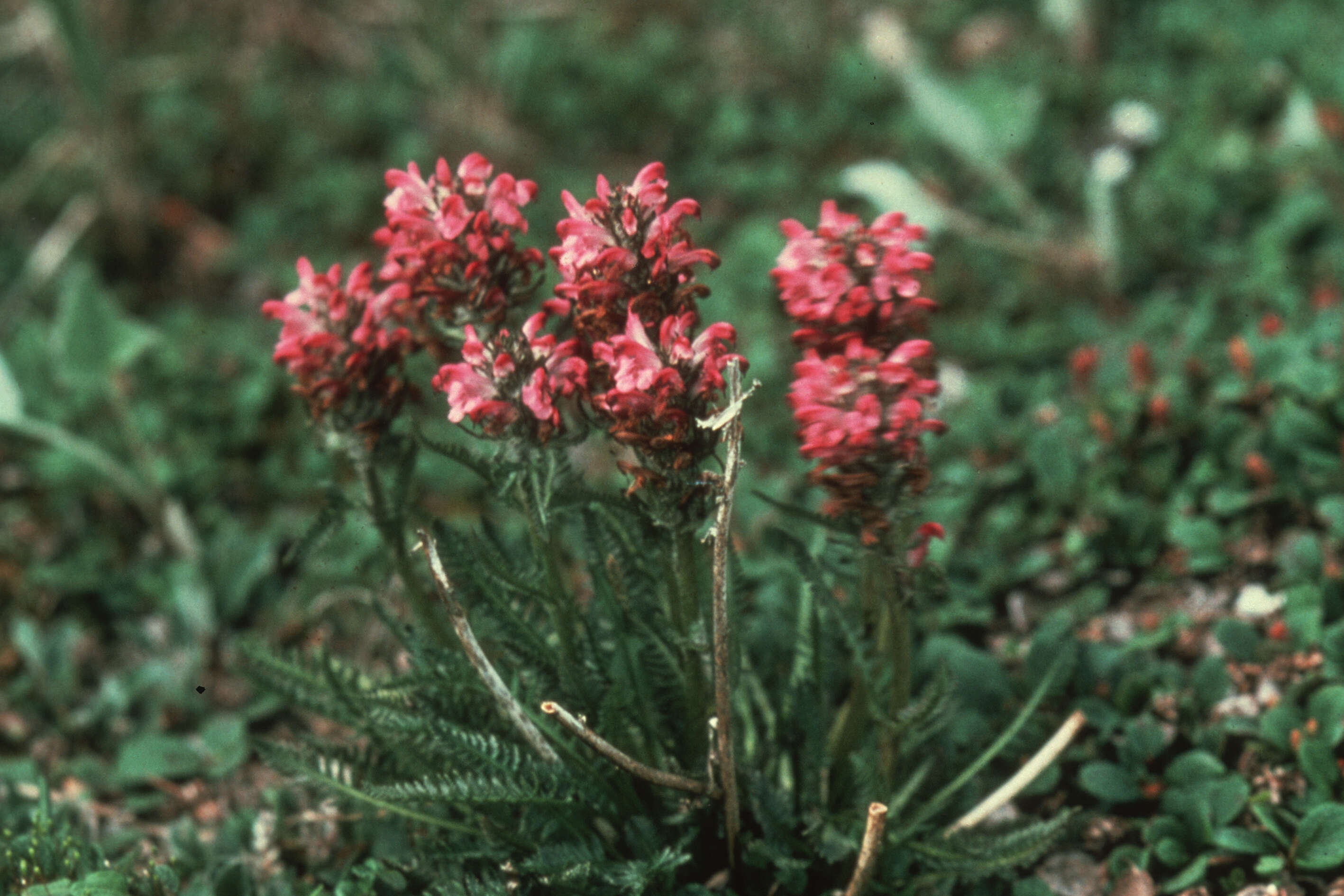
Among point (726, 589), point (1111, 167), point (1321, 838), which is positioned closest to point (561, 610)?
point (726, 589)

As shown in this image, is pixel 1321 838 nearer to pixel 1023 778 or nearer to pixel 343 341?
pixel 1023 778

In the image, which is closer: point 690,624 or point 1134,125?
point 690,624

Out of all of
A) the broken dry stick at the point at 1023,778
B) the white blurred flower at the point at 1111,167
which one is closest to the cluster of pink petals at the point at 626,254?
the broken dry stick at the point at 1023,778

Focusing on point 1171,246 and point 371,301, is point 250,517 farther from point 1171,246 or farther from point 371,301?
point 1171,246

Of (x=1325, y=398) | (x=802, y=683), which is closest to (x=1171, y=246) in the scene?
(x=1325, y=398)

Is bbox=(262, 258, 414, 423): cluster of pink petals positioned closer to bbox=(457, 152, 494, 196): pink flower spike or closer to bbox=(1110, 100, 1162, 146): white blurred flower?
bbox=(457, 152, 494, 196): pink flower spike

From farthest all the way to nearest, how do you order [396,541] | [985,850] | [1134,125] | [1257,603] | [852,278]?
1. [1134,125]
2. [1257,603]
3. [396,541]
4. [985,850]
5. [852,278]

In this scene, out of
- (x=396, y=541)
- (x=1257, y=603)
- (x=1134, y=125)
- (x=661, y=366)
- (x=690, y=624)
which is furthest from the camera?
(x=1134, y=125)
